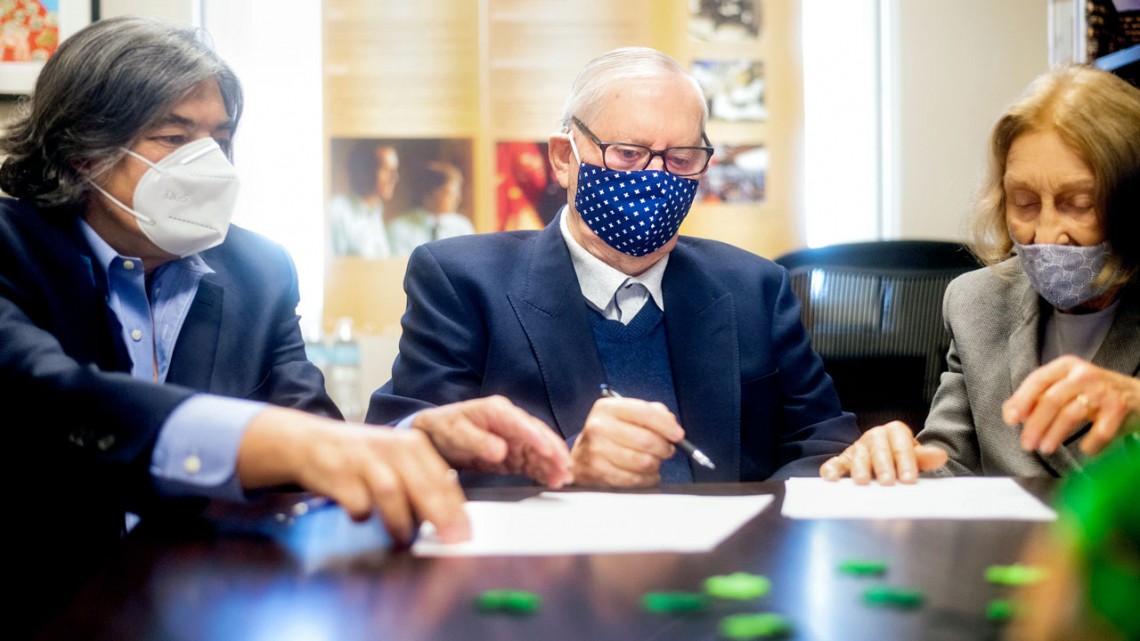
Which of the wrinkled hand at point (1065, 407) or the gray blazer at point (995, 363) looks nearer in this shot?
the wrinkled hand at point (1065, 407)

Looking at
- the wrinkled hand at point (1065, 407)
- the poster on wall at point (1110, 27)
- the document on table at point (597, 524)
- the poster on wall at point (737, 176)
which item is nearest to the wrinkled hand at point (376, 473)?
the document on table at point (597, 524)

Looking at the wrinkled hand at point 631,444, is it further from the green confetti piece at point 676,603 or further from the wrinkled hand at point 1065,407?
the green confetti piece at point 676,603

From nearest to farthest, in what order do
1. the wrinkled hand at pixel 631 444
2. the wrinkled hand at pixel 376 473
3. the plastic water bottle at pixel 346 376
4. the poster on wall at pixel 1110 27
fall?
the wrinkled hand at pixel 376 473 < the wrinkled hand at pixel 631 444 < the poster on wall at pixel 1110 27 < the plastic water bottle at pixel 346 376

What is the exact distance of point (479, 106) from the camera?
117 inches

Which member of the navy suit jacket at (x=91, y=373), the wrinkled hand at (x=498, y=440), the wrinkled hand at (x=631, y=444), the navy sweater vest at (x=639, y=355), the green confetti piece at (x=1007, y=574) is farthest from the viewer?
the navy sweater vest at (x=639, y=355)

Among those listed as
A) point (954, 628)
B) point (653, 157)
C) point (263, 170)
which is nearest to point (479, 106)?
point (263, 170)

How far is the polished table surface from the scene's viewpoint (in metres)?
0.58

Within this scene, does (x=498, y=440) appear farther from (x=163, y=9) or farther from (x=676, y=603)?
(x=163, y=9)

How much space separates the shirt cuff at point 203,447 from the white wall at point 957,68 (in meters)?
2.55

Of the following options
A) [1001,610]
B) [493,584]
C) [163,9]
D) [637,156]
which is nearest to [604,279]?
[637,156]

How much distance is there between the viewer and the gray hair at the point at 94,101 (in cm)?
145

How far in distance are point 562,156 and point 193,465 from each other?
1.04 meters

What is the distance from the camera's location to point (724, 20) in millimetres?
2988

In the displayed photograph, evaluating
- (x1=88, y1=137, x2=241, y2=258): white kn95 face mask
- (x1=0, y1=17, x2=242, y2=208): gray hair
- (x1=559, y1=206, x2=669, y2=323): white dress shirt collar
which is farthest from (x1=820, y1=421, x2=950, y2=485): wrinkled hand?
(x1=0, y1=17, x2=242, y2=208): gray hair
